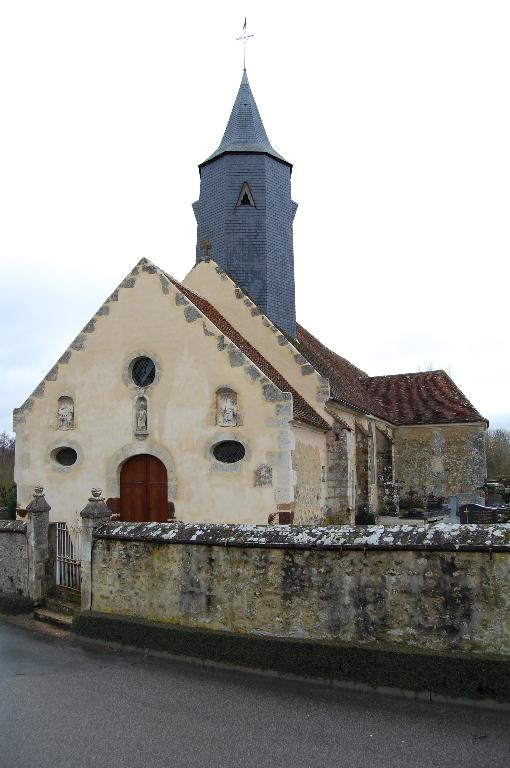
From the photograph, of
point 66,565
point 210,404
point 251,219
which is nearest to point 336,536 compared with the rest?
point 66,565

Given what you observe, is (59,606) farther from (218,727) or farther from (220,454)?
(218,727)

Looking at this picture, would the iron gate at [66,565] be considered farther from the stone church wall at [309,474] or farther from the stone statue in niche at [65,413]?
the stone church wall at [309,474]

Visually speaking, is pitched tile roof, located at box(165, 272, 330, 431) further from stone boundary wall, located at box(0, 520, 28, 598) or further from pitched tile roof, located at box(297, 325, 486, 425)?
stone boundary wall, located at box(0, 520, 28, 598)

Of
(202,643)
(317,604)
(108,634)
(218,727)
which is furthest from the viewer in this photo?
(108,634)

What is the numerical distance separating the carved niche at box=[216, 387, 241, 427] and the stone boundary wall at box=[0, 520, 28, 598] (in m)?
4.39

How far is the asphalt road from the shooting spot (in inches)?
205

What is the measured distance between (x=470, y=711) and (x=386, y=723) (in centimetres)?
86

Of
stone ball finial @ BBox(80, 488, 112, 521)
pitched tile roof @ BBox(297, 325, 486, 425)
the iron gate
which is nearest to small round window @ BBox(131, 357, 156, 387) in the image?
the iron gate

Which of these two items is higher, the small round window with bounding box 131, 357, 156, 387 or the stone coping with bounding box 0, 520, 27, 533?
the small round window with bounding box 131, 357, 156, 387

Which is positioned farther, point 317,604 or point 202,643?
point 202,643

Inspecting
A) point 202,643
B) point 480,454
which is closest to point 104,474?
point 202,643

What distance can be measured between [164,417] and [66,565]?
13.1ft

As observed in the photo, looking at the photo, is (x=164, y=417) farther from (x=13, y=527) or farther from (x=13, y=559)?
(x=13, y=559)

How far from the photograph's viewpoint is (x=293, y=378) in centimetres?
1591
